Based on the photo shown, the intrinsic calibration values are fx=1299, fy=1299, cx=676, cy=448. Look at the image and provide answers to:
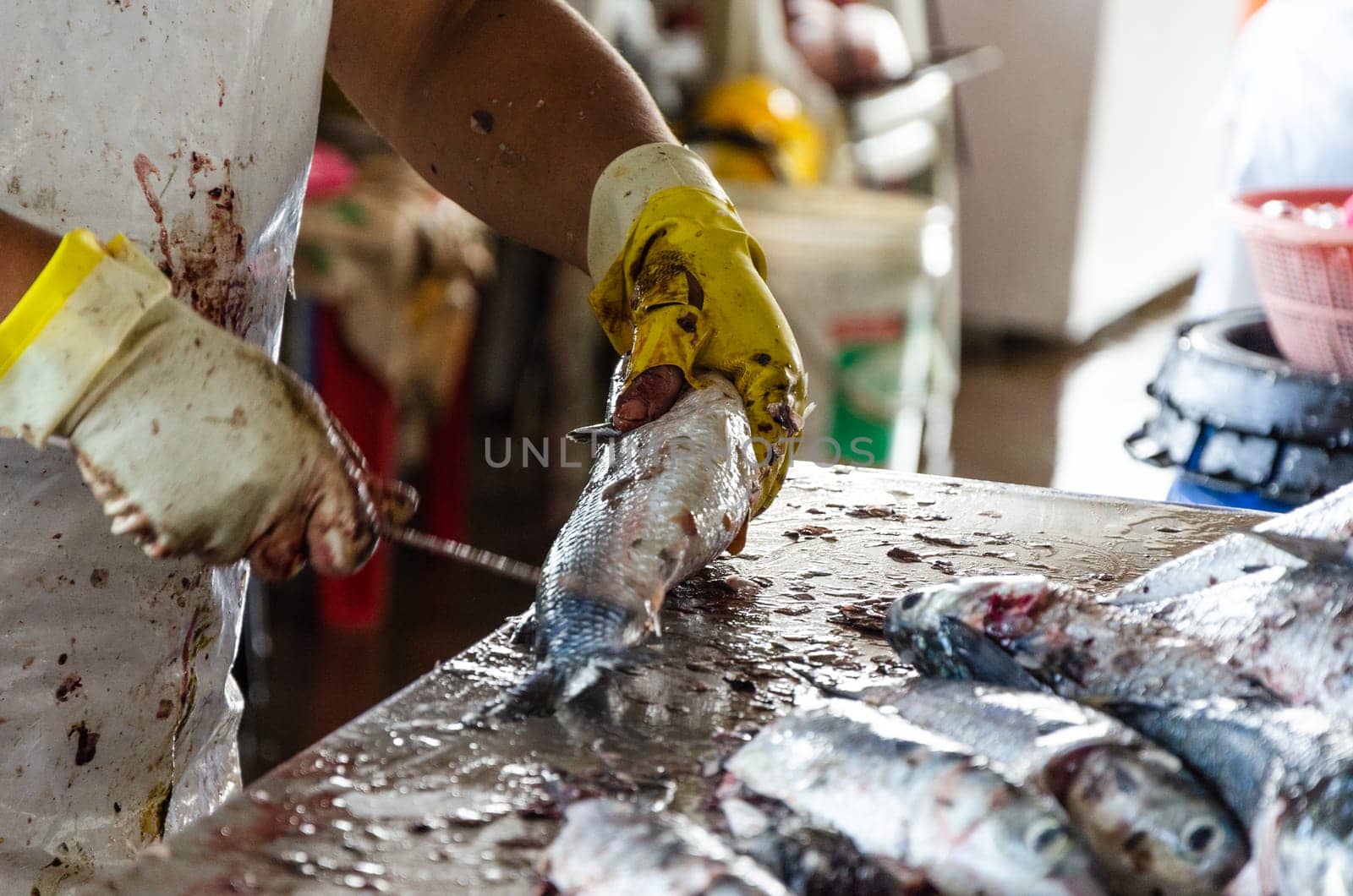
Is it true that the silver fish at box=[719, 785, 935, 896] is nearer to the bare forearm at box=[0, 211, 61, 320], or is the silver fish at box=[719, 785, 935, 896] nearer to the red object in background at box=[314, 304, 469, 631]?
the bare forearm at box=[0, 211, 61, 320]

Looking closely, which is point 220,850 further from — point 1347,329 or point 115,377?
point 1347,329

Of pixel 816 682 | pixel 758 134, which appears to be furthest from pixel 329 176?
pixel 816 682

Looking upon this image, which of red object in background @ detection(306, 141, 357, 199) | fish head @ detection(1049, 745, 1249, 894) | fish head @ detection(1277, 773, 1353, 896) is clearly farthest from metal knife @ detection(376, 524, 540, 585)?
red object in background @ detection(306, 141, 357, 199)

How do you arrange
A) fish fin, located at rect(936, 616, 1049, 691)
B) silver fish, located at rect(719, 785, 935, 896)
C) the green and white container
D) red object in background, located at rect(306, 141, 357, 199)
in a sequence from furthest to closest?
the green and white container < red object in background, located at rect(306, 141, 357, 199) < fish fin, located at rect(936, 616, 1049, 691) < silver fish, located at rect(719, 785, 935, 896)

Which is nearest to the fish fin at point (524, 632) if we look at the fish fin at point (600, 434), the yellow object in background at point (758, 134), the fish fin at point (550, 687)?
the fish fin at point (550, 687)

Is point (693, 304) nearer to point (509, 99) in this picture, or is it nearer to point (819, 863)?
point (509, 99)

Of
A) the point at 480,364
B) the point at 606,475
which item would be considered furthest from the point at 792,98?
the point at 606,475

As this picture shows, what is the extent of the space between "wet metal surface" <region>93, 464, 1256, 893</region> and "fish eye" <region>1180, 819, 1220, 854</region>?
45 centimetres

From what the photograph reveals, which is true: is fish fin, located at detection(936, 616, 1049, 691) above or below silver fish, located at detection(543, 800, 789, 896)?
above

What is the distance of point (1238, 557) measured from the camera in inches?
63.0

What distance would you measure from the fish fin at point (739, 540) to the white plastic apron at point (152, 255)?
752mm

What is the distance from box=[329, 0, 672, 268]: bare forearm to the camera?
2.19 m

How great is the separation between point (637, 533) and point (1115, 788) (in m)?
0.67

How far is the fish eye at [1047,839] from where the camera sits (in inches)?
41.1
